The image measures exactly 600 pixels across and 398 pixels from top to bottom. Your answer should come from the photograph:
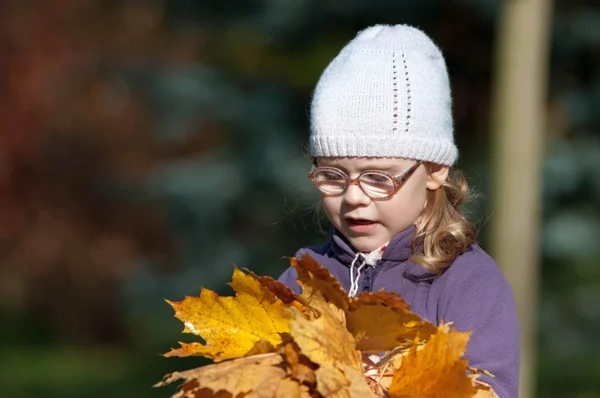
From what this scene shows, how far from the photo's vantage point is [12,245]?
1391 centimetres

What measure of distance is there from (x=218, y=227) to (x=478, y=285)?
7.04 metres

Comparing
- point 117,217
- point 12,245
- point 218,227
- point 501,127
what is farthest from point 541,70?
point 12,245

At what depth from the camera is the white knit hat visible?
8.55 feet

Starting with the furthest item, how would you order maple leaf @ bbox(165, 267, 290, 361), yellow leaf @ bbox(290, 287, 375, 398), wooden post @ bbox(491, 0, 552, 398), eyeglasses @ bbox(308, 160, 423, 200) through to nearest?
wooden post @ bbox(491, 0, 552, 398) → eyeglasses @ bbox(308, 160, 423, 200) → maple leaf @ bbox(165, 267, 290, 361) → yellow leaf @ bbox(290, 287, 375, 398)

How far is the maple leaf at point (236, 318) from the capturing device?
222 cm

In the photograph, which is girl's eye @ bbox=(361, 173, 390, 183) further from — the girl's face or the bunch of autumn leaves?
the bunch of autumn leaves

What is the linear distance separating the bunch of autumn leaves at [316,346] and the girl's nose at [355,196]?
0.40 m

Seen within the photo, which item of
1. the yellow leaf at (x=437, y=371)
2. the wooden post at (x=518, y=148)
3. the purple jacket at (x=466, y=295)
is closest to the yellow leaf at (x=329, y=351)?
the yellow leaf at (x=437, y=371)

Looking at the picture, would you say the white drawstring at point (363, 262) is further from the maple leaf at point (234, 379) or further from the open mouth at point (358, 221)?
the maple leaf at point (234, 379)

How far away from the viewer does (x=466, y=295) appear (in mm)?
2531

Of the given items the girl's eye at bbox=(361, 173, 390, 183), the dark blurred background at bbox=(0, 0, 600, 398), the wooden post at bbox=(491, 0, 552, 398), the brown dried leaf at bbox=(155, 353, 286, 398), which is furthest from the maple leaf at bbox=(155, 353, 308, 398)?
the wooden post at bbox=(491, 0, 552, 398)

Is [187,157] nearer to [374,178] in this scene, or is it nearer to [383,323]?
[374,178]

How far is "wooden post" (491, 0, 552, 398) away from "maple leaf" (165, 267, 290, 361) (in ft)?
14.8

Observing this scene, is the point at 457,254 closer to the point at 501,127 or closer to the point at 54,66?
the point at 501,127
